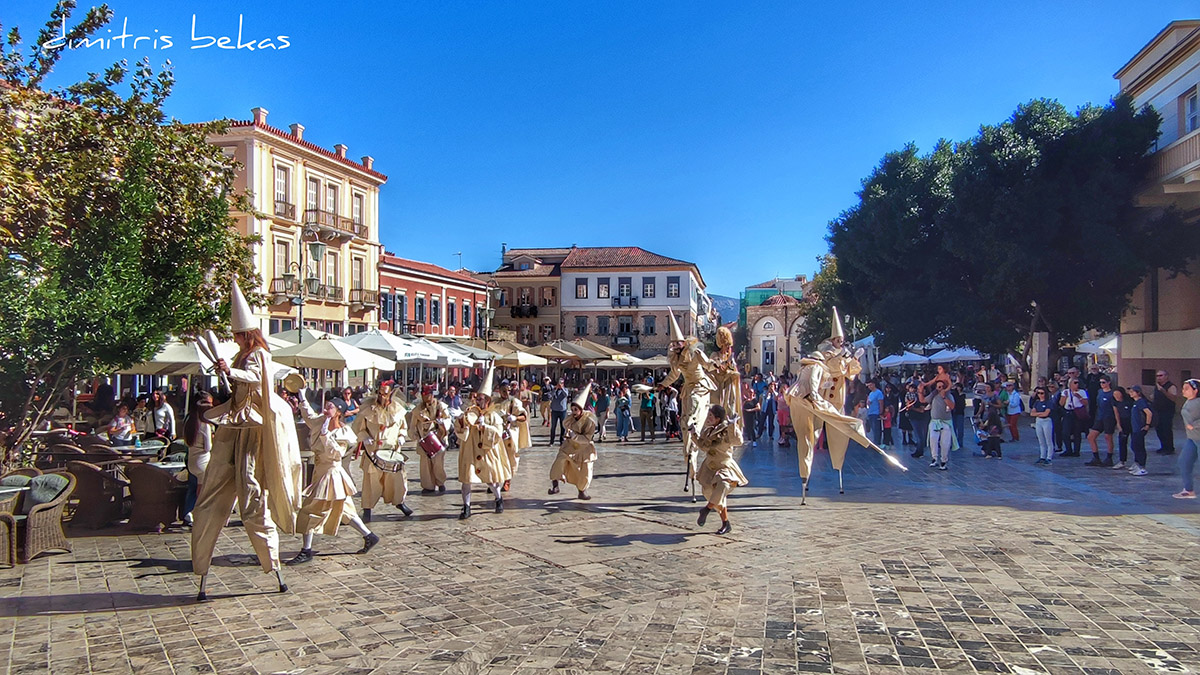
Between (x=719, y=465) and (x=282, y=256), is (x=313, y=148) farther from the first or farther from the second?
(x=719, y=465)

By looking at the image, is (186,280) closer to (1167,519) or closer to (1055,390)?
(1167,519)

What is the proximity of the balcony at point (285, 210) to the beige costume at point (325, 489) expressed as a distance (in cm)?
2913

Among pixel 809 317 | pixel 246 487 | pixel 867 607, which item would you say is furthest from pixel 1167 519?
pixel 809 317

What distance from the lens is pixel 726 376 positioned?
10000 mm

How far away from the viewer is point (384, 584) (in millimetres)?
6648

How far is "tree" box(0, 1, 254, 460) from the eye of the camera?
8562 millimetres

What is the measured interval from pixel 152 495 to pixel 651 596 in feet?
19.0

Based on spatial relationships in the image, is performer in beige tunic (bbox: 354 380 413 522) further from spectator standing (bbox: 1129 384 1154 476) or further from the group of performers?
spectator standing (bbox: 1129 384 1154 476)

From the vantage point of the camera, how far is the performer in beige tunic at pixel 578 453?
10898 mm

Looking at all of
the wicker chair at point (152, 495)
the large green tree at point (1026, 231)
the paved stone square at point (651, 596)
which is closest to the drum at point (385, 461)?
the paved stone square at point (651, 596)

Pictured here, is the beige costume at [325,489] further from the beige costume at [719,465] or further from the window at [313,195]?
the window at [313,195]

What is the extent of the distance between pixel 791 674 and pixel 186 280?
922 centimetres

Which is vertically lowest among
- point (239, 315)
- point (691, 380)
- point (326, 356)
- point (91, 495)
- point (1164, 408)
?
point (91, 495)

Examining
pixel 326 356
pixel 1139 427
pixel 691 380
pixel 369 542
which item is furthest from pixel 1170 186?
pixel 369 542
